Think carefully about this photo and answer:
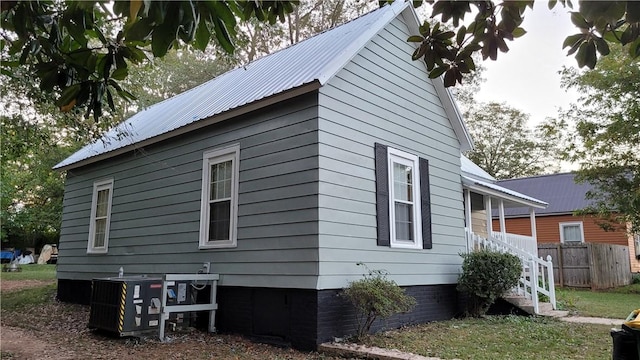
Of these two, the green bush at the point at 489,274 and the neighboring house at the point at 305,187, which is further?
the green bush at the point at 489,274

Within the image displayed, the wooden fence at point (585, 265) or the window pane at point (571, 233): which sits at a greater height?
the window pane at point (571, 233)

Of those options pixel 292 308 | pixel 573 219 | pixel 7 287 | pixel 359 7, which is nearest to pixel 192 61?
pixel 359 7

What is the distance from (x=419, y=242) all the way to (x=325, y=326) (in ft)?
8.91

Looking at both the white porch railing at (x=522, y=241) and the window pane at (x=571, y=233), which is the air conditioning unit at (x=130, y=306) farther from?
the window pane at (x=571, y=233)

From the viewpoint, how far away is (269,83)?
7.90 m

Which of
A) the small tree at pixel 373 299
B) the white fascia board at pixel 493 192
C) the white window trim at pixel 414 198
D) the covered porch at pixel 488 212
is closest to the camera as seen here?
the small tree at pixel 373 299

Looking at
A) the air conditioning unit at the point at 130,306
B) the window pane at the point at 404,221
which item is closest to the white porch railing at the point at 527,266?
the window pane at the point at 404,221

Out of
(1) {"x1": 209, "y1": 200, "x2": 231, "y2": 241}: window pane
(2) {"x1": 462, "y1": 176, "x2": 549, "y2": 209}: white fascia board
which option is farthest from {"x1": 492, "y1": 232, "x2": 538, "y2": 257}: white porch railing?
(1) {"x1": 209, "y1": 200, "x2": 231, "y2": 241}: window pane

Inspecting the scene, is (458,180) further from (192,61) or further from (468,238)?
(192,61)

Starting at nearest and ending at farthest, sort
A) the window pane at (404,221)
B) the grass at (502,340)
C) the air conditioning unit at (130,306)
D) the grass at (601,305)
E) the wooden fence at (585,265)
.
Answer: the grass at (502,340)
the air conditioning unit at (130,306)
the window pane at (404,221)
the grass at (601,305)
the wooden fence at (585,265)

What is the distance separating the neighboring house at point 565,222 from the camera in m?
21.7

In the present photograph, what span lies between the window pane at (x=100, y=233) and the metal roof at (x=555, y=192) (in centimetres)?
1982

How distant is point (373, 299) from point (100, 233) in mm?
7724

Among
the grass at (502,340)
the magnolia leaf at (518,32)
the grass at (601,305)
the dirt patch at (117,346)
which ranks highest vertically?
the magnolia leaf at (518,32)
